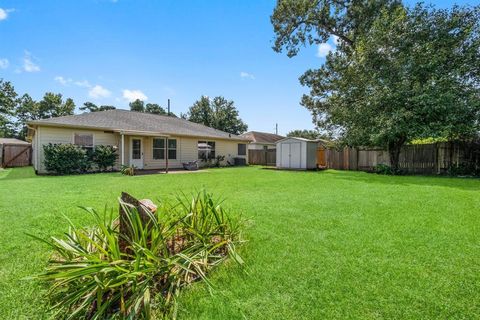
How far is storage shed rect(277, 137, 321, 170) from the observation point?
16.9 meters

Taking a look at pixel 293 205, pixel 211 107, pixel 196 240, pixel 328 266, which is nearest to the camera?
pixel 328 266

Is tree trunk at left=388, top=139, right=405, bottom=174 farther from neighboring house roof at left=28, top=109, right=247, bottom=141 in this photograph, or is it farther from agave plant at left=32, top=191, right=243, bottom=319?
agave plant at left=32, top=191, right=243, bottom=319

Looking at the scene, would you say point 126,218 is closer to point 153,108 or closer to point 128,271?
point 128,271

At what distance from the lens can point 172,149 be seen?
17.3 meters

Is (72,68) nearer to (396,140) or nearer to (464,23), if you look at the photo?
(396,140)

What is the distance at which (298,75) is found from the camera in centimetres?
Answer: 2088

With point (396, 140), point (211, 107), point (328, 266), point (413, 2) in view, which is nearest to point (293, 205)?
point (328, 266)

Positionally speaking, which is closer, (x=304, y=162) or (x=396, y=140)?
(x=396, y=140)

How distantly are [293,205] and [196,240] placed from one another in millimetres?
3112

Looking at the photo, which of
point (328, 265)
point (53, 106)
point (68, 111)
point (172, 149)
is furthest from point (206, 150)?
point (53, 106)

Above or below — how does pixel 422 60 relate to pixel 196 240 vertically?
above

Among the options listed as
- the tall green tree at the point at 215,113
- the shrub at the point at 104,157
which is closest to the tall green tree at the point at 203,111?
the tall green tree at the point at 215,113

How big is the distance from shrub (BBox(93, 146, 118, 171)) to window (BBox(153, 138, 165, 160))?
2.57 m

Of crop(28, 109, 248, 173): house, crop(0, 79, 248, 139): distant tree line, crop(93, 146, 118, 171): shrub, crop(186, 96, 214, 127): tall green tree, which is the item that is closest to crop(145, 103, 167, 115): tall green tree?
crop(0, 79, 248, 139): distant tree line
